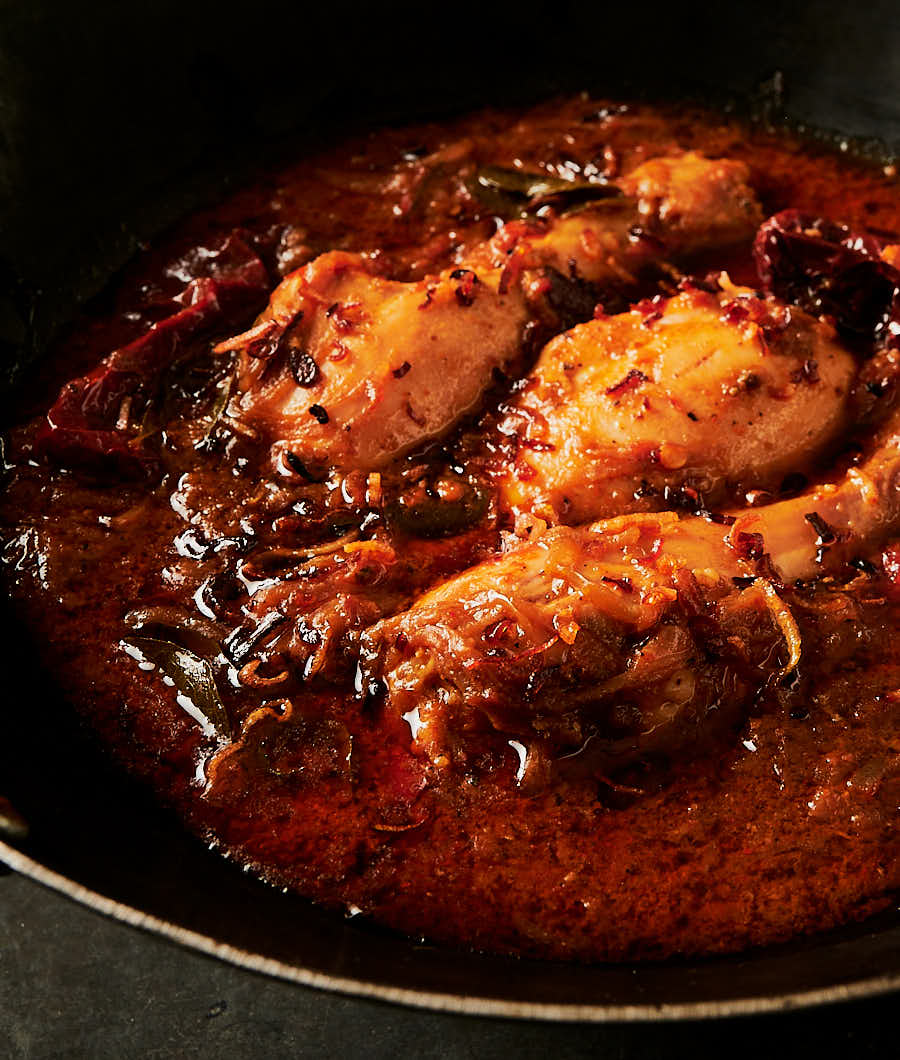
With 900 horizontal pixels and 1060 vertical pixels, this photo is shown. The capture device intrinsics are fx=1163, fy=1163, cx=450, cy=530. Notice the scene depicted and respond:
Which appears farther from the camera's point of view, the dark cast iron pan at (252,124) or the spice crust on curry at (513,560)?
the spice crust on curry at (513,560)

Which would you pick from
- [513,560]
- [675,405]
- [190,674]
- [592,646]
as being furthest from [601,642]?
[190,674]

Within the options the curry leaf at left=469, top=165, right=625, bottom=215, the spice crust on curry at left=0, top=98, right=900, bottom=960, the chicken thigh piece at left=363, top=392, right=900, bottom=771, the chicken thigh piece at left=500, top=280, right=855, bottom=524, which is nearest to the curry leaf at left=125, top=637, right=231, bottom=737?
the spice crust on curry at left=0, top=98, right=900, bottom=960

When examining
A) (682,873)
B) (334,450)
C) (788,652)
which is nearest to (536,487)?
(334,450)

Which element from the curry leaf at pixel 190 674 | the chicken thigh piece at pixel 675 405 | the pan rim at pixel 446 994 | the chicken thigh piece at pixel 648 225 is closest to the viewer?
the pan rim at pixel 446 994

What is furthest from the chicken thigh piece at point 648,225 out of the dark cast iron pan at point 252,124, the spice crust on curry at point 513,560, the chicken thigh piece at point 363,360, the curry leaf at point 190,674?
the curry leaf at point 190,674

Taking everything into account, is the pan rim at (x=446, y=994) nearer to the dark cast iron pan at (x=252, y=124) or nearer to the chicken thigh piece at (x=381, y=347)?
the dark cast iron pan at (x=252, y=124)

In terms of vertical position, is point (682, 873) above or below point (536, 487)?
below

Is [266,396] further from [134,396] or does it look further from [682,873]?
[682,873]
